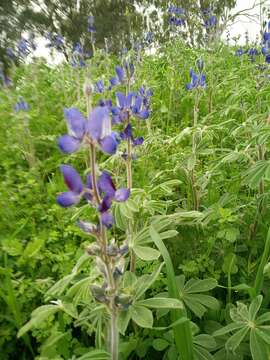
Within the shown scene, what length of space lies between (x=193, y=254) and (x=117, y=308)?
0.74 m

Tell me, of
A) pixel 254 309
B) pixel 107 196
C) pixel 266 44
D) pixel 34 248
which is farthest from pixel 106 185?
pixel 266 44

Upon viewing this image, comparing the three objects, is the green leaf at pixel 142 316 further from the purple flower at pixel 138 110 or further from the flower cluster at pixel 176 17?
the flower cluster at pixel 176 17

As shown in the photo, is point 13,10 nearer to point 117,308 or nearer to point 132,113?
point 132,113

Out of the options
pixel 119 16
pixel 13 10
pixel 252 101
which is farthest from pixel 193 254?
pixel 119 16

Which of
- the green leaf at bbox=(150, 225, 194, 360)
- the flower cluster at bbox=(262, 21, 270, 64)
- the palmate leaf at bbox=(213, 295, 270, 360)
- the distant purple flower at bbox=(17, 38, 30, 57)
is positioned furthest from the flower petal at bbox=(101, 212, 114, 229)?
the distant purple flower at bbox=(17, 38, 30, 57)

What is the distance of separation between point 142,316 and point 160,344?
1.05 feet

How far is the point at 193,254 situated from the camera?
1.76 m

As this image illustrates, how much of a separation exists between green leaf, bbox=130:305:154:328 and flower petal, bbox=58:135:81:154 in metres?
0.47

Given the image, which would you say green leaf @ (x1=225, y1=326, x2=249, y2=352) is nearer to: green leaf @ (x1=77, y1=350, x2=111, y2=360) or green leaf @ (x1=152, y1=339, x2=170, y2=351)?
green leaf @ (x1=152, y1=339, x2=170, y2=351)

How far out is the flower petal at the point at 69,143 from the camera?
0.97 m

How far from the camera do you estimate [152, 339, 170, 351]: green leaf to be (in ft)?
4.58

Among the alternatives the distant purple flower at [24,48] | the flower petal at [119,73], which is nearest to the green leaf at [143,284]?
the flower petal at [119,73]

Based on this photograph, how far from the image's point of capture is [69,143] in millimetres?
968

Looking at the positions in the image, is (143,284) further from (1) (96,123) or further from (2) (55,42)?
(2) (55,42)
